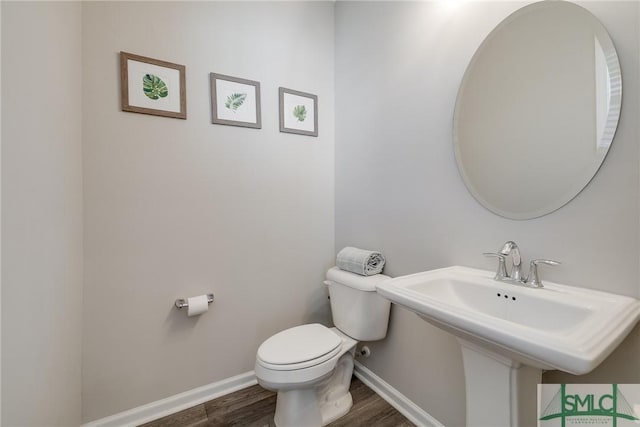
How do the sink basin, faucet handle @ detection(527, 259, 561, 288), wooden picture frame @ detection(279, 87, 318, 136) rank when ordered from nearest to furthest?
the sink basin
faucet handle @ detection(527, 259, 561, 288)
wooden picture frame @ detection(279, 87, 318, 136)

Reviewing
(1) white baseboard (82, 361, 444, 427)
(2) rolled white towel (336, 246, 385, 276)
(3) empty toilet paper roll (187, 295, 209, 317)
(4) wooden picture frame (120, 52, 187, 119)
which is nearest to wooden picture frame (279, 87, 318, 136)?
(4) wooden picture frame (120, 52, 187, 119)

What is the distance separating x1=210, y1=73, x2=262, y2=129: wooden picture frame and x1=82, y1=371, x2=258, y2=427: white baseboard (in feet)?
5.15

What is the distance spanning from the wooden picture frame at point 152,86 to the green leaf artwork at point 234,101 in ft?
0.77

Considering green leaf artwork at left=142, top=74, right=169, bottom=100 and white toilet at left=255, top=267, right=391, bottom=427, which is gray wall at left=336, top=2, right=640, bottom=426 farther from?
green leaf artwork at left=142, top=74, right=169, bottom=100

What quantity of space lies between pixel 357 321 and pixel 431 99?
123cm

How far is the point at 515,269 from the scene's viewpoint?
3.22 ft

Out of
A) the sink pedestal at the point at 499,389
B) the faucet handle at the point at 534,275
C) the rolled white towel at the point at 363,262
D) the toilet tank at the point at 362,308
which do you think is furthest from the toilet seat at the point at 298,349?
the faucet handle at the point at 534,275

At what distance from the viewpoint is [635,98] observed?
2.55 ft

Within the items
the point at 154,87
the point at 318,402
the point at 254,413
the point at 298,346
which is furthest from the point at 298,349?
the point at 154,87

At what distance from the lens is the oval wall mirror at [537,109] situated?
0.85 m

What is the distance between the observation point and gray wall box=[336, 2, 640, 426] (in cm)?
81

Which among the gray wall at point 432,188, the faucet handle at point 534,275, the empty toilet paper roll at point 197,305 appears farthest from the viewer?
the empty toilet paper roll at point 197,305

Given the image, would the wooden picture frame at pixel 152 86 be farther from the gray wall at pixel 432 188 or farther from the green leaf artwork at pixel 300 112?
the gray wall at pixel 432 188

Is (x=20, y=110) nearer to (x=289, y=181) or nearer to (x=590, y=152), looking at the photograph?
(x=289, y=181)
